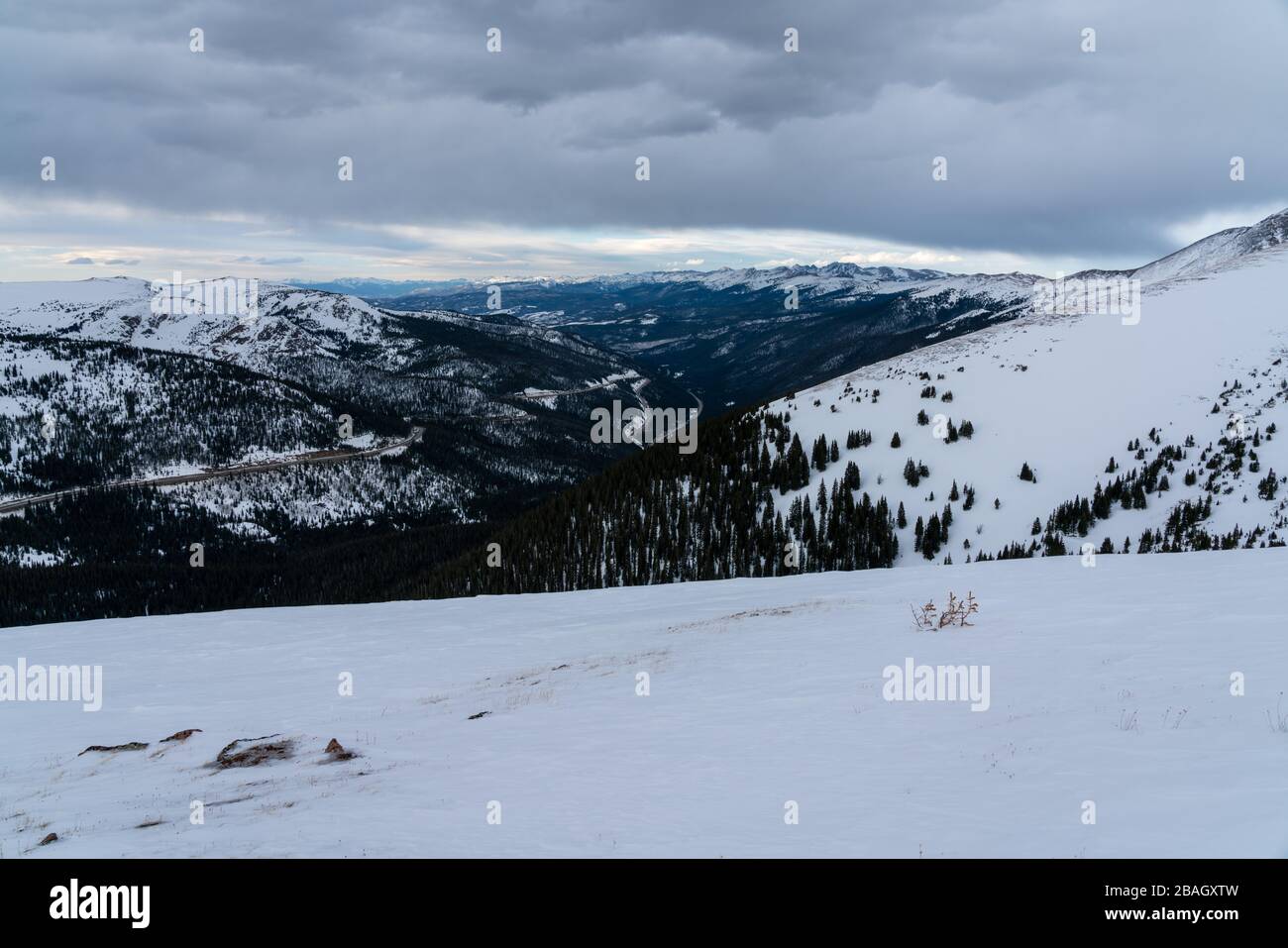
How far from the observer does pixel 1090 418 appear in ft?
198

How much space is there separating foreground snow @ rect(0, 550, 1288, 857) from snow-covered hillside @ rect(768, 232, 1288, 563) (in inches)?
1100

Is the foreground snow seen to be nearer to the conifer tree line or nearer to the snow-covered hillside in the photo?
the snow-covered hillside

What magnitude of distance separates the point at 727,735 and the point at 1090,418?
204 feet

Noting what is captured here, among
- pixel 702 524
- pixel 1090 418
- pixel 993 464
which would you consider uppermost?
pixel 1090 418

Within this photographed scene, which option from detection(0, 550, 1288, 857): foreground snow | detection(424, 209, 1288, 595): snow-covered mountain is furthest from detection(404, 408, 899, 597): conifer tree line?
detection(0, 550, 1288, 857): foreground snow

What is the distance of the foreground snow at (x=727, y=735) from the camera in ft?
25.8

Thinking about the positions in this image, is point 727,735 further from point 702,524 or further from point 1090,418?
point 1090,418

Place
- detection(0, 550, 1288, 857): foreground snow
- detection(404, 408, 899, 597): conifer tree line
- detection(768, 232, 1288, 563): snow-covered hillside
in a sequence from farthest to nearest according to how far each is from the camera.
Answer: detection(404, 408, 899, 597): conifer tree line
detection(768, 232, 1288, 563): snow-covered hillside
detection(0, 550, 1288, 857): foreground snow

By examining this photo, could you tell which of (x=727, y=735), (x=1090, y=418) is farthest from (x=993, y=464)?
(x=727, y=735)

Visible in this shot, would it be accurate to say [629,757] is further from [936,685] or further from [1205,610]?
[1205,610]

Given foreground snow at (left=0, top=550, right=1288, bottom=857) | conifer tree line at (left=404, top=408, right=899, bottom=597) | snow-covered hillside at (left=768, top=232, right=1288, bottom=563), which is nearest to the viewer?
foreground snow at (left=0, top=550, right=1288, bottom=857)

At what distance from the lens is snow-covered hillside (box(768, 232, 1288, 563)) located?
47375 millimetres
